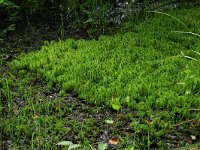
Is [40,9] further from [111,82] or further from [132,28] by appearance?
[111,82]

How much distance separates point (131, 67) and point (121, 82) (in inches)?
15.3

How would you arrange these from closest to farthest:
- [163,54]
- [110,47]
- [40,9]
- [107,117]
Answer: [107,117] < [163,54] < [110,47] < [40,9]

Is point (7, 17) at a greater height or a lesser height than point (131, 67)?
greater

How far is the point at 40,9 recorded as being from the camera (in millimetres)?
6242

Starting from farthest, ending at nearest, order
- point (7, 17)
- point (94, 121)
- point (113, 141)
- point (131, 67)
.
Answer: point (7, 17), point (131, 67), point (94, 121), point (113, 141)

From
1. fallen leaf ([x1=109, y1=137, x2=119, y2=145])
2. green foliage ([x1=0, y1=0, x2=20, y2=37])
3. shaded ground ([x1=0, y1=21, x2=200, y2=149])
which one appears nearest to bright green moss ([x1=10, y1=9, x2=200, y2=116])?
shaded ground ([x1=0, y1=21, x2=200, y2=149])

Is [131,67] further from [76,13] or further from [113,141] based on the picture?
[76,13]

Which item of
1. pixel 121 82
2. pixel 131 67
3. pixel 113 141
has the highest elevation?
pixel 131 67

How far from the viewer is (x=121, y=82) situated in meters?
4.07

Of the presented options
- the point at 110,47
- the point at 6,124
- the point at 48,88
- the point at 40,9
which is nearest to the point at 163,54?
the point at 110,47

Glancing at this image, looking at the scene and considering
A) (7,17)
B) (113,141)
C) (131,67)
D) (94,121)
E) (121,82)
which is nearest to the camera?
(113,141)

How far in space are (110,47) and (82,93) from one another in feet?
3.88

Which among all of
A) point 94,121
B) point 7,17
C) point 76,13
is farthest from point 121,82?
point 7,17

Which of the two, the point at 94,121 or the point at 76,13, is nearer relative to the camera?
the point at 94,121
